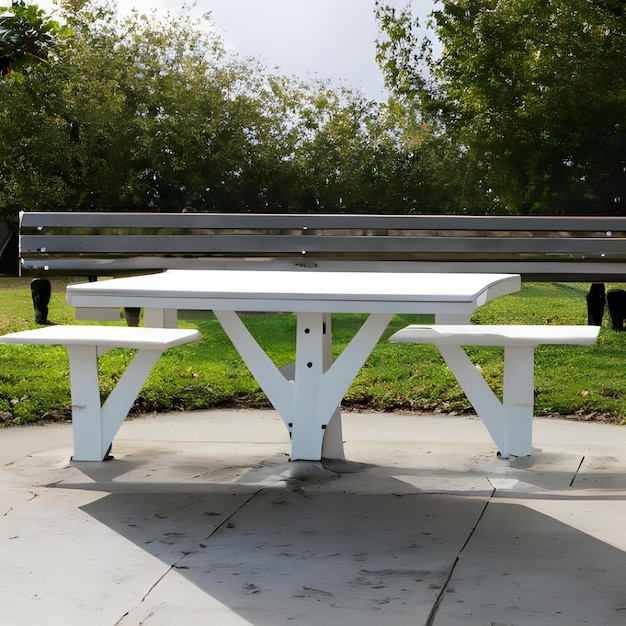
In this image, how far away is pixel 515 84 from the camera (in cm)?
2750

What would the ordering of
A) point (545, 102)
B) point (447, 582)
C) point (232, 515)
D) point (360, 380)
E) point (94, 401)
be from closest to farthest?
1. point (447, 582)
2. point (232, 515)
3. point (94, 401)
4. point (360, 380)
5. point (545, 102)

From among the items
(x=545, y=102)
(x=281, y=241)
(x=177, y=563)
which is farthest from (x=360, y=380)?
(x=545, y=102)

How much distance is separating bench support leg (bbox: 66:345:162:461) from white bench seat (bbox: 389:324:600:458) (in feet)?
3.82

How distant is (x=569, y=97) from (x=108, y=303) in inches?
921

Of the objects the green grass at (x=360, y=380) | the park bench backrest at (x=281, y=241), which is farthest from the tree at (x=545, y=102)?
the park bench backrest at (x=281, y=241)

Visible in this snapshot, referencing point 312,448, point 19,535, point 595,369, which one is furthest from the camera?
point 595,369

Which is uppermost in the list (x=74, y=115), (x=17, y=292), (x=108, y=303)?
(x=74, y=115)

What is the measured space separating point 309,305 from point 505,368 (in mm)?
1262

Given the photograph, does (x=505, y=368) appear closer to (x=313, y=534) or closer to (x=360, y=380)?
(x=313, y=534)

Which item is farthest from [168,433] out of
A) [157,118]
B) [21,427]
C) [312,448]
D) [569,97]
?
[157,118]

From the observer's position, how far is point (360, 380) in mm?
7766

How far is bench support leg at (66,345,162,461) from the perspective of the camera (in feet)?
16.1

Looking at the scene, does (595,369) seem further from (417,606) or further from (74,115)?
(74,115)

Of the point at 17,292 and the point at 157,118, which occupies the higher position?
the point at 157,118
